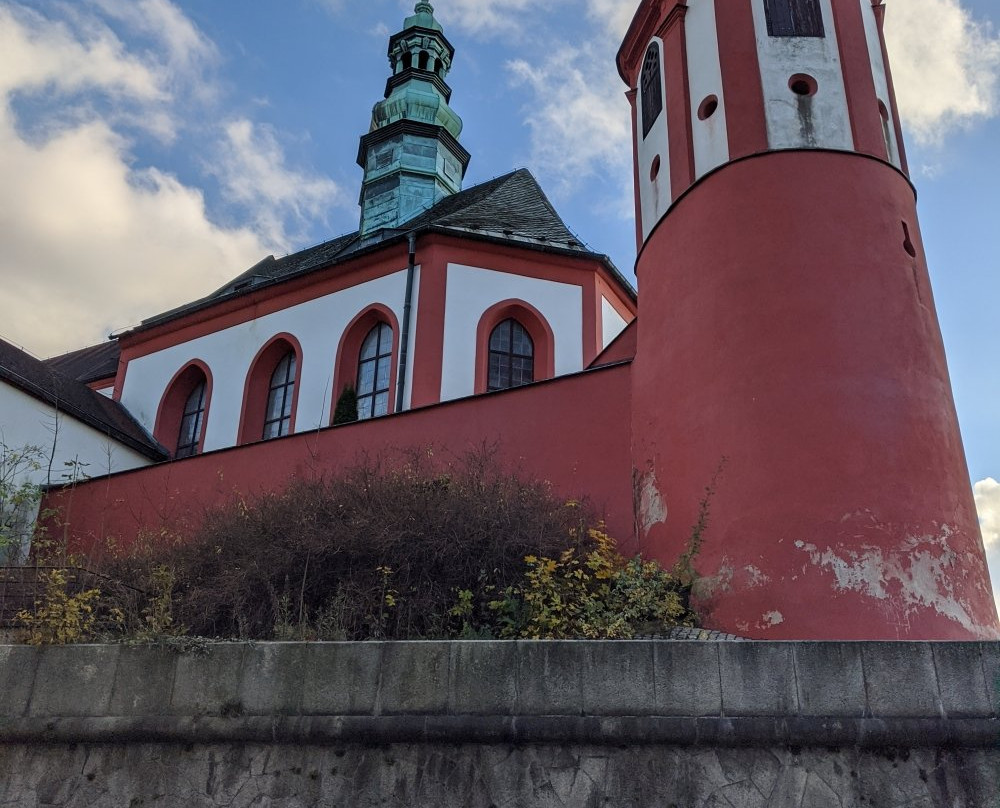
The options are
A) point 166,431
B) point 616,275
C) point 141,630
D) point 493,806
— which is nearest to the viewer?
point 493,806

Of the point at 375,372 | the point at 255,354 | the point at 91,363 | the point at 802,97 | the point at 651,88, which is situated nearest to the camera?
the point at 802,97

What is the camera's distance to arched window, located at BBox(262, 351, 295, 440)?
61.2 feet

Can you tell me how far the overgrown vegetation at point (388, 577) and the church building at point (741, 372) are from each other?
0.95 m

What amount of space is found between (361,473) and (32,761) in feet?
14.0

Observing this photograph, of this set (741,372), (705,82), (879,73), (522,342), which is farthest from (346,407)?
(879,73)

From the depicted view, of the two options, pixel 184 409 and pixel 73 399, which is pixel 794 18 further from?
pixel 184 409

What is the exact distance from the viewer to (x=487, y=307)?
17078mm

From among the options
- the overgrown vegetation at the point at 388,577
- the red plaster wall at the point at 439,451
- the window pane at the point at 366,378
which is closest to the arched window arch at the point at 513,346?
the window pane at the point at 366,378

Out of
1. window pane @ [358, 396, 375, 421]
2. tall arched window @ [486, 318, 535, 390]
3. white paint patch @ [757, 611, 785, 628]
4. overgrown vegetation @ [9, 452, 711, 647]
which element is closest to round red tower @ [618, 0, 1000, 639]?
white paint patch @ [757, 611, 785, 628]

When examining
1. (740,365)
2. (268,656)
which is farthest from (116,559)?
(740,365)

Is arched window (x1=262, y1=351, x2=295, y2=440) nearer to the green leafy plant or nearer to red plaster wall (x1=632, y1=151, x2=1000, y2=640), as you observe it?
the green leafy plant

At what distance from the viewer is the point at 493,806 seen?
524 centimetres

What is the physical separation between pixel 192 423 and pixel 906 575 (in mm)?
16032

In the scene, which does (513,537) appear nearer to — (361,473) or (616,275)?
(361,473)
